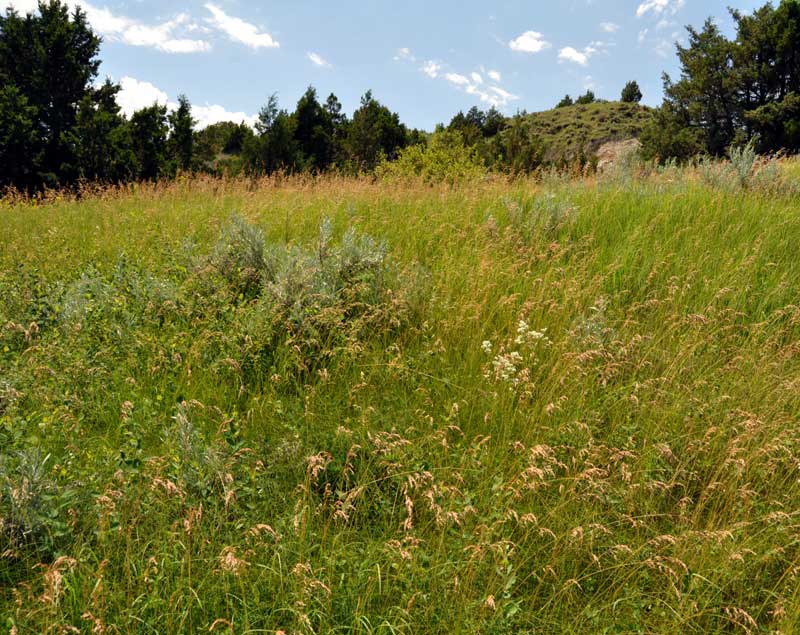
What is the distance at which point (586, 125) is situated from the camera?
2050 inches

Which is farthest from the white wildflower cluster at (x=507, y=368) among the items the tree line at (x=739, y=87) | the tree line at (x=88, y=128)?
the tree line at (x=739, y=87)

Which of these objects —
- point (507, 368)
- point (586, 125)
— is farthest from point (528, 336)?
point (586, 125)

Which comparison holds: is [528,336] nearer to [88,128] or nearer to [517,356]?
[517,356]

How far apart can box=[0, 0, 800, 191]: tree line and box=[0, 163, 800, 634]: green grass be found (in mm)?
21187

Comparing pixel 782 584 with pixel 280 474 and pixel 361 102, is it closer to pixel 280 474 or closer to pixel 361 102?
pixel 280 474

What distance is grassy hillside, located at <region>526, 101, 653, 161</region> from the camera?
47.4 meters

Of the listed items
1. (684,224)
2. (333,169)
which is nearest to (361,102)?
(333,169)

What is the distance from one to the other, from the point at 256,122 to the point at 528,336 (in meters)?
27.8

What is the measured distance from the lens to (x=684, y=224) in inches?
→ 219

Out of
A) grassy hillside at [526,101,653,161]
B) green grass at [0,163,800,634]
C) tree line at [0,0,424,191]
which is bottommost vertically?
green grass at [0,163,800,634]

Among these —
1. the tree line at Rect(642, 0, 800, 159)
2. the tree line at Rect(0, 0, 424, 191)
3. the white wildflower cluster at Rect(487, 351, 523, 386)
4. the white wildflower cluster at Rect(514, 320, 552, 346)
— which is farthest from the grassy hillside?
Answer: the white wildflower cluster at Rect(487, 351, 523, 386)

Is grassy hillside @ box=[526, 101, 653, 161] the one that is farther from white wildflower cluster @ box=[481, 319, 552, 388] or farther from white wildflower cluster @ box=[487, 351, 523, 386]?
white wildflower cluster @ box=[487, 351, 523, 386]

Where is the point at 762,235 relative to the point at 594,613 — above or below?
above

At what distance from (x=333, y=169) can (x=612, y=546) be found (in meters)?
11.0
